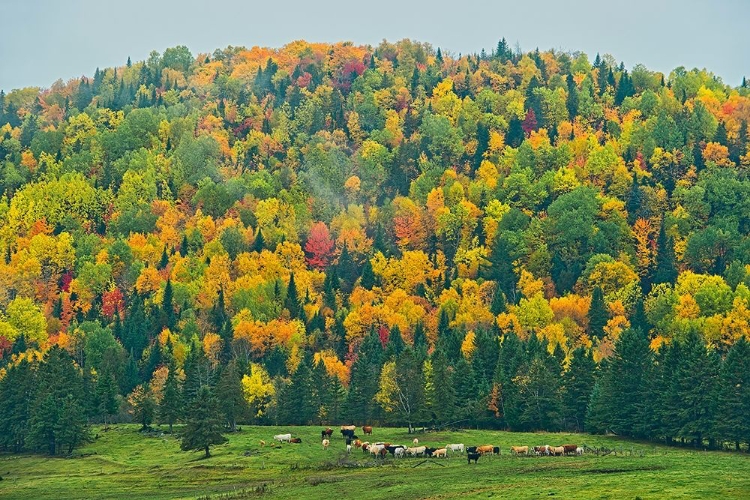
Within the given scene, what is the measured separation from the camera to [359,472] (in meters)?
119

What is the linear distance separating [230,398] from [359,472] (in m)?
43.0

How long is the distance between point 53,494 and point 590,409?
63.2 m

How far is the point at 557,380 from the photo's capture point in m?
160

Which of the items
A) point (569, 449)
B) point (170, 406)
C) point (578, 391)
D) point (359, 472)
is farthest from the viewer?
point (170, 406)

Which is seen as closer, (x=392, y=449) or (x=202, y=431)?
(x=392, y=449)

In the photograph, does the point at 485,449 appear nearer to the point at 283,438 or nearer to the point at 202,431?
the point at 283,438

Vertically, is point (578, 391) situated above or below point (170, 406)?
below

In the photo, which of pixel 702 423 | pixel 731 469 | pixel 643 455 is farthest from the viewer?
pixel 702 423

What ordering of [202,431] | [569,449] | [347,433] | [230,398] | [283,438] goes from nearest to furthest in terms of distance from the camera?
[569,449] < [202,431] < [283,438] < [347,433] < [230,398]

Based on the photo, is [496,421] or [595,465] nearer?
[595,465]

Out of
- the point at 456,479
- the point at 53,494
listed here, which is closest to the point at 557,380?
the point at 456,479

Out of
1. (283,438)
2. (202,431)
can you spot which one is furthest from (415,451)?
(202,431)

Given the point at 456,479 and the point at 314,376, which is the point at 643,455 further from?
the point at 314,376

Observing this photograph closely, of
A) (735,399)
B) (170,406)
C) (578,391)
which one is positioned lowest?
(735,399)
